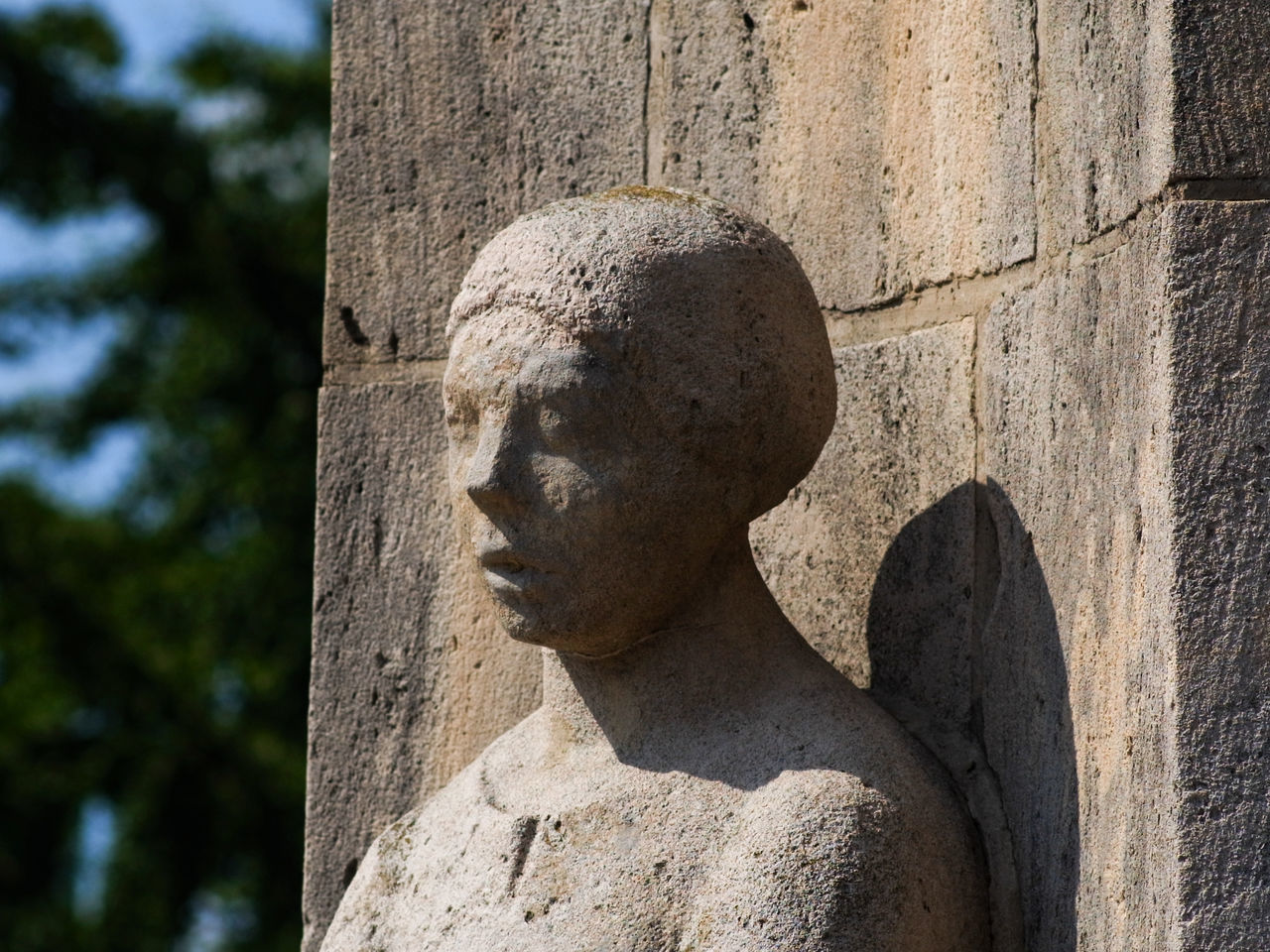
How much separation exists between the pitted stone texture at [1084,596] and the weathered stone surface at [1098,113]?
0.21ft

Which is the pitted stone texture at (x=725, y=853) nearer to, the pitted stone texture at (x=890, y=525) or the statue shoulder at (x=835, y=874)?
the statue shoulder at (x=835, y=874)

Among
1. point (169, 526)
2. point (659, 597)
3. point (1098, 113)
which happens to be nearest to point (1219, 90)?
point (1098, 113)

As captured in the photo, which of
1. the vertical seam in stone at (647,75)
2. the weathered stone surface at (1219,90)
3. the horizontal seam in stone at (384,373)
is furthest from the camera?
the horizontal seam in stone at (384,373)

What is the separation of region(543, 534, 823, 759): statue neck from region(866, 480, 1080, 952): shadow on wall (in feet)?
0.71

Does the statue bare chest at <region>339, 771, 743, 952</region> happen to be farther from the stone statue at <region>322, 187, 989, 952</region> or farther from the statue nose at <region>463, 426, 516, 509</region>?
the statue nose at <region>463, 426, 516, 509</region>

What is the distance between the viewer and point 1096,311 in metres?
2.36

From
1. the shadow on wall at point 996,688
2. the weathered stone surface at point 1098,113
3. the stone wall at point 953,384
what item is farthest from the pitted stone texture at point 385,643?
the weathered stone surface at point 1098,113

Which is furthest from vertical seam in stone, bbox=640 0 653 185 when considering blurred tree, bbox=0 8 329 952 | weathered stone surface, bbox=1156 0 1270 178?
blurred tree, bbox=0 8 329 952

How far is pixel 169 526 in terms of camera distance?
9.73 meters

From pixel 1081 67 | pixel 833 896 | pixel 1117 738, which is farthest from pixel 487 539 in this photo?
pixel 1081 67

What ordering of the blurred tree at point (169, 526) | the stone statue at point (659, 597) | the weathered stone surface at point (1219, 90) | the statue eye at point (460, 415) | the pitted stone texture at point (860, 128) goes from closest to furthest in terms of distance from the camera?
the weathered stone surface at point (1219, 90) < the stone statue at point (659, 597) < the statue eye at point (460, 415) < the pitted stone texture at point (860, 128) < the blurred tree at point (169, 526)

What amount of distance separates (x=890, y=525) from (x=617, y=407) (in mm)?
612

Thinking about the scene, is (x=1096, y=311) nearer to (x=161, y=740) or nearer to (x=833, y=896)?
(x=833, y=896)

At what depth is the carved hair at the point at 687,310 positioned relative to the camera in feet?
7.88
